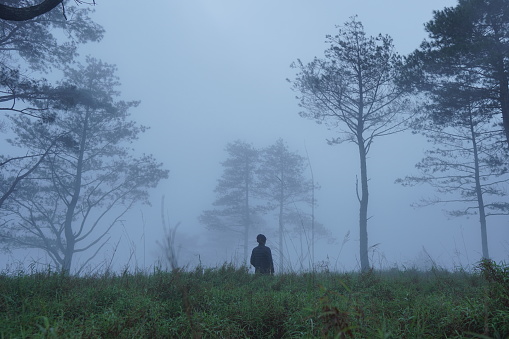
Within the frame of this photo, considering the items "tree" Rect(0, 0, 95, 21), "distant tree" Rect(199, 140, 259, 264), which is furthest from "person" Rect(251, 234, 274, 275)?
"distant tree" Rect(199, 140, 259, 264)

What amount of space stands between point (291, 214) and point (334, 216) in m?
105

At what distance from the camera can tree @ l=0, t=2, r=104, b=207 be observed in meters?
11.8

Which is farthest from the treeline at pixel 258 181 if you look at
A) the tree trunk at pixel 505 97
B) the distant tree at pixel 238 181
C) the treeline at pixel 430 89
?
the tree trunk at pixel 505 97

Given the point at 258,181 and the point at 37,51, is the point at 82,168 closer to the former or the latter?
the point at 37,51

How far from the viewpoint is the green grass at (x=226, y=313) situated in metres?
2.62

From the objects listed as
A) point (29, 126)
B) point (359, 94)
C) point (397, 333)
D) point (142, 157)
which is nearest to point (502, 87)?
point (359, 94)

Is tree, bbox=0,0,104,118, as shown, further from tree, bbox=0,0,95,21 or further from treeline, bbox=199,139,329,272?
treeline, bbox=199,139,329,272

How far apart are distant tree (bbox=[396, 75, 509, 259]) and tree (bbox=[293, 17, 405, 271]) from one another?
1.89m

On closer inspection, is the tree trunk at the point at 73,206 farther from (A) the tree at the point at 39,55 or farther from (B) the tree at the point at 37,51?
(B) the tree at the point at 37,51

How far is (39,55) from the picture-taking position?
553 inches

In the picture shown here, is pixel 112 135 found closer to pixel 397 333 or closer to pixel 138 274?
pixel 138 274

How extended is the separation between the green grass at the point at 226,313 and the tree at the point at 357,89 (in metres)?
A: 12.3

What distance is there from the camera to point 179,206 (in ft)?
572

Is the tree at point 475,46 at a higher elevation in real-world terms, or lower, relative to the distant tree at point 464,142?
higher
